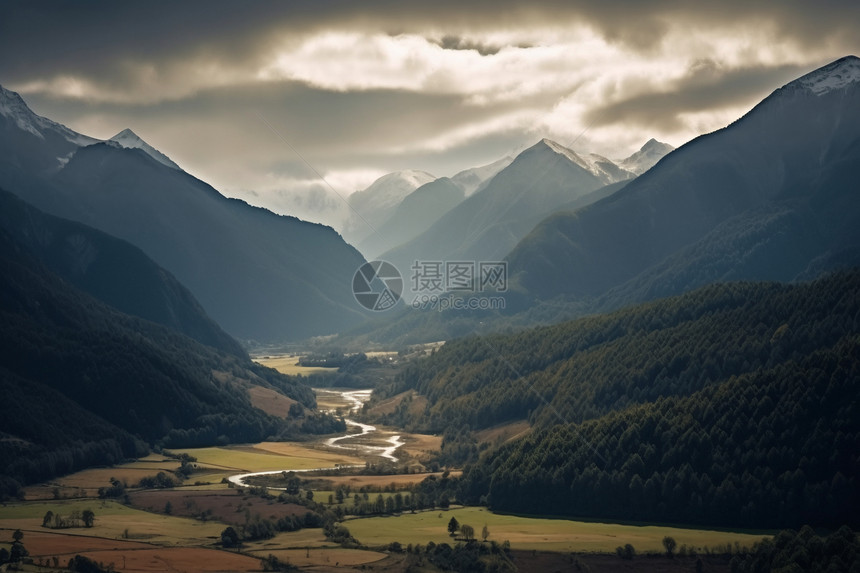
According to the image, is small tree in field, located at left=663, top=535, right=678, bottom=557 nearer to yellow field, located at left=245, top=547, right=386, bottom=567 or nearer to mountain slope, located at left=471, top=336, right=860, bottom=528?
mountain slope, located at left=471, top=336, right=860, bottom=528

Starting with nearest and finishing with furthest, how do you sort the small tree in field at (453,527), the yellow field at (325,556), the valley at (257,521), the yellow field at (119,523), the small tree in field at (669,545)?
the yellow field at (325,556) < the valley at (257,521) < the small tree in field at (669,545) < the yellow field at (119,523) < the small tree in field at (453,527)

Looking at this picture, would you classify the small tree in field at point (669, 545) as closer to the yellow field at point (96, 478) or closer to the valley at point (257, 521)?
the valley at point (257, 521)

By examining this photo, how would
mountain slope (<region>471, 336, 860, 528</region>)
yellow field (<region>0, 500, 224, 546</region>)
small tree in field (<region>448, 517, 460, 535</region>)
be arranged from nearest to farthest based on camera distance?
yellow field (<region>0, 500, 224, 546</region>) < small tree in field (<region>448, 517, 460, 535</region>) < mountain slope (<region>471, 336, 860, 528</region>)

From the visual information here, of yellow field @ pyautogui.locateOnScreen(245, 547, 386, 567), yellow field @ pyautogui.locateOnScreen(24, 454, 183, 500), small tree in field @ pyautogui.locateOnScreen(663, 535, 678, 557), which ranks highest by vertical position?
yellow field @ pyautogui.locateOnScreen(24, 454, 183, 500)

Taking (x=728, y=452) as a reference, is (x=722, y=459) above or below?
below

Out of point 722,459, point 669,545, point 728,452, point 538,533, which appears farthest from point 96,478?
point 728,452

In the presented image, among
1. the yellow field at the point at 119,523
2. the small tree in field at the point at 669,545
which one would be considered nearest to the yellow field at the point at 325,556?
the yellow field at the point at 119,523

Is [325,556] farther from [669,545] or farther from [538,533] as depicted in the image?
[669,545]

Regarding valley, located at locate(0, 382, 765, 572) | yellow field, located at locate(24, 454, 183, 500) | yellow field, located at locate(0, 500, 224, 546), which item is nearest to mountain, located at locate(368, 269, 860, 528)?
valley, located at locate(0, 382, 765, 572)

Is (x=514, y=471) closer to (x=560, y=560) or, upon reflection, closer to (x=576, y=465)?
(x=576, y=465)
